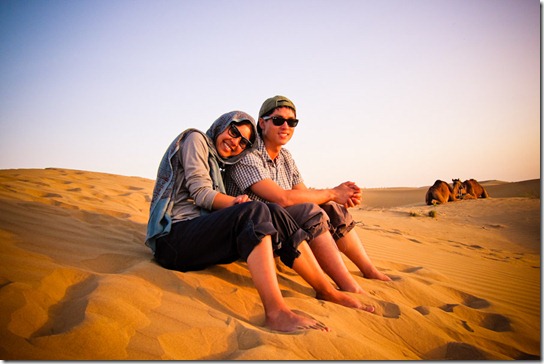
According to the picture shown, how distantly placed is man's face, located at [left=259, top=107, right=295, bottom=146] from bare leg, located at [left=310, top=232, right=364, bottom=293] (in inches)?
42.9

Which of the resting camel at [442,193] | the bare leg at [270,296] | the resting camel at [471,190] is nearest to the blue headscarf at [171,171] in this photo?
the bare leg at [270,296]

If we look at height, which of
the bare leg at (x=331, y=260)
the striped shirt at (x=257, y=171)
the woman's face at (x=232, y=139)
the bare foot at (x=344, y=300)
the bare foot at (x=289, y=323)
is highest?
the woman's face at (x=232, y=139)

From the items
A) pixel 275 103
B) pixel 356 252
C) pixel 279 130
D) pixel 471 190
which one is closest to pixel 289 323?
pixel 356 252

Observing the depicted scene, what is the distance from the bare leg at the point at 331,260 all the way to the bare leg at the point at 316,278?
0.26 meters

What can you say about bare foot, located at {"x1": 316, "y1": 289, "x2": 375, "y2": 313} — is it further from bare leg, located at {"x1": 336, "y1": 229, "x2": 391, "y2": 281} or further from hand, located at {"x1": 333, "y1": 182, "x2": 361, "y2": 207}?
hand, located at {"x1": 333, "y1": 182, "x2": 361, "y2": 207}

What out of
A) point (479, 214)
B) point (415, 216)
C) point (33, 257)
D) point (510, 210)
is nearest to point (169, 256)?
point (33, 257)

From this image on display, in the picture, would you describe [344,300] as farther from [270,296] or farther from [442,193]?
[442,193]

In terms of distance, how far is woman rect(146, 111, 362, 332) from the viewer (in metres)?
2.10

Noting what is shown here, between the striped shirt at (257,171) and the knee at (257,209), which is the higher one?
the striped shirt at (257,171)

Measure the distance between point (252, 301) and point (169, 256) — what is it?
2.32 feet

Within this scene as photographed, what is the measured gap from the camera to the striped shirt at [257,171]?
9.79 feet

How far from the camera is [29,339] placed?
1.44 m

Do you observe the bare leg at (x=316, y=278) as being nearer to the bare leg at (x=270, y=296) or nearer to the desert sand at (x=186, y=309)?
the desert sand at (x=186, y=309)

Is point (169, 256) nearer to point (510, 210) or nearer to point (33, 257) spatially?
point (33, 257)
